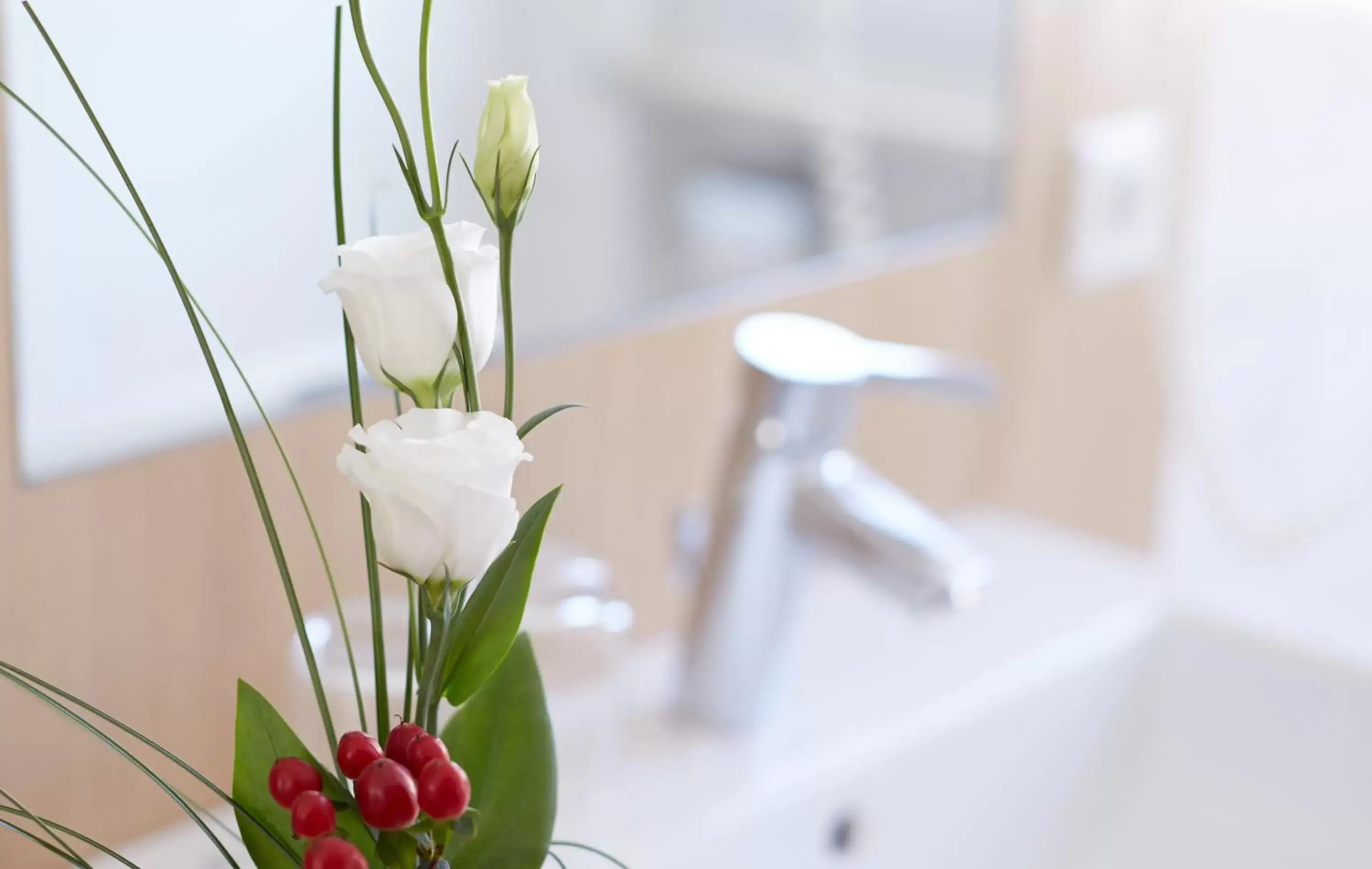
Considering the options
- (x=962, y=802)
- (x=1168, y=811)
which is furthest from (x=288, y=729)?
(x=1168, y=811)

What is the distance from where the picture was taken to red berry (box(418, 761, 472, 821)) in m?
0.36

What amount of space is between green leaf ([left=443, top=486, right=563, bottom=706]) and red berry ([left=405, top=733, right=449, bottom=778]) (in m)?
0.02

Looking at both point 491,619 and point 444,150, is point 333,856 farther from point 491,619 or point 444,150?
point 444,150

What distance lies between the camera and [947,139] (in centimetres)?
91

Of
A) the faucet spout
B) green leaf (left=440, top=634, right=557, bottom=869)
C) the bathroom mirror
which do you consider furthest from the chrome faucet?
green leaf (left=440, top=634, right=557, bottom=869)

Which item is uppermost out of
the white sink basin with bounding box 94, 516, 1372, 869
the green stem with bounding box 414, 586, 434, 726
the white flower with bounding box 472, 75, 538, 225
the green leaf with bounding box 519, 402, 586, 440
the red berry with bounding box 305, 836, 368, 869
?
the white flower with bounding box 472, 75, 538, 225

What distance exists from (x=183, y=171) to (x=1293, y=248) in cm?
74

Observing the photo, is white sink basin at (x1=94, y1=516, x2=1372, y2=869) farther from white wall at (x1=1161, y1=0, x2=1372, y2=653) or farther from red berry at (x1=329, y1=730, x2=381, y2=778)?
red berry at (x1=329, y1=730, x2=381, y2=778)

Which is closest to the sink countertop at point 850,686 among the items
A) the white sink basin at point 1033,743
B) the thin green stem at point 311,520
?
the white sink basin at point 1033,743

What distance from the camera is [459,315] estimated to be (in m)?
0.36

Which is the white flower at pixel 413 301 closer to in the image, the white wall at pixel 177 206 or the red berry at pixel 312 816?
the red berry at pixel 312 816

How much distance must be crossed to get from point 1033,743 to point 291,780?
1.77 feet

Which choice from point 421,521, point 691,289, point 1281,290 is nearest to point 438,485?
point 421,521

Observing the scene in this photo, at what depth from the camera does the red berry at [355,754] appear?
0.37m
